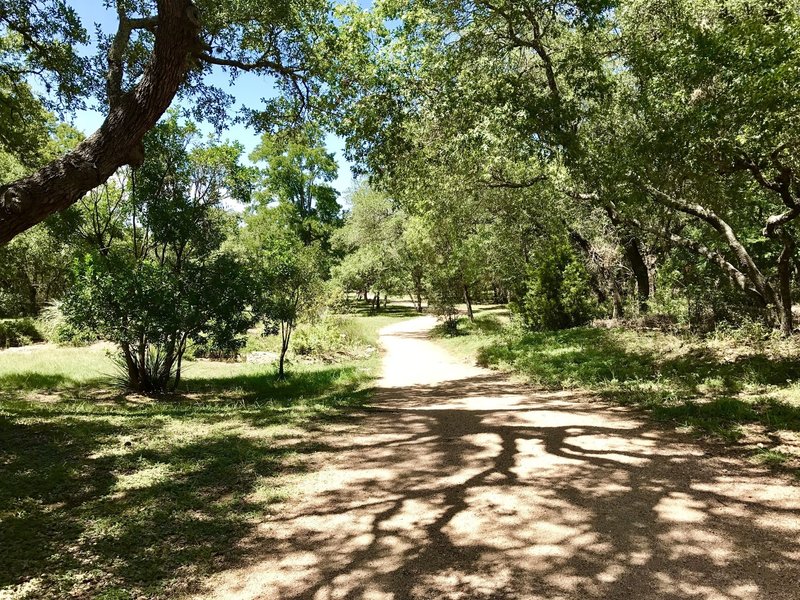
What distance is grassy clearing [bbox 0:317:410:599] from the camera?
3.05 metres

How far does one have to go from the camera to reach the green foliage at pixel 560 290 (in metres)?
17.2

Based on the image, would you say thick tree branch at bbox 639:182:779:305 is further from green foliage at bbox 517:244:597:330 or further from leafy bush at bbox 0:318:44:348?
leafy bush at bbox 0:318:44:348

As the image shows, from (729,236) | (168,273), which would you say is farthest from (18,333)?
(729,236)

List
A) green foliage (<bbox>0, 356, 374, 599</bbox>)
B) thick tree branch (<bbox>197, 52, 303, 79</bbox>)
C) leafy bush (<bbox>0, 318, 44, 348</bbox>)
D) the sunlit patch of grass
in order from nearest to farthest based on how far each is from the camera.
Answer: green foliage (<bbox>0, 356, 374, 599</bbox>)
the sunlit patch of grass
thick tree branch (<bbox>197, 52, 303, 79</bbox>)
leafy bush (<bbox>0, 318, 44, 348</bbox>)

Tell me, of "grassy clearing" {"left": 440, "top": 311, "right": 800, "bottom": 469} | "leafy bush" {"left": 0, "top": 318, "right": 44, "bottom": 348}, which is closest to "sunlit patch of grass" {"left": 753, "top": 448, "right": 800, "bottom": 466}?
"grassy clearing" {"left": 440, "top": 311, "right": 800, "bottom": 469}

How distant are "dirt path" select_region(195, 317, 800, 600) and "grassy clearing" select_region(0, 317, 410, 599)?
15.3 inches

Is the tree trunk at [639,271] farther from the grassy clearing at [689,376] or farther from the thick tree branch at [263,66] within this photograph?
the thick tree branch at [263,66]

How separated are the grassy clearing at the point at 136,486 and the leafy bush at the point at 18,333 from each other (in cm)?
1330

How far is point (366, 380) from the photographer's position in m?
12.5

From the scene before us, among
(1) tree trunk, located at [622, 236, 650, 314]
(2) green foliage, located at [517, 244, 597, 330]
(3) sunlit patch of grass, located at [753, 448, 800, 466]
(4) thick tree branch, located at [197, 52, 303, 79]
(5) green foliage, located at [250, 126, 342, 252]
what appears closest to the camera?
(3) sunlit patch of grass, located at [753, 448, 800, 466]

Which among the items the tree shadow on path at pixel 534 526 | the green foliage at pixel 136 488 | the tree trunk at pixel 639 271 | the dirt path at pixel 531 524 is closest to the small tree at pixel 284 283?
the green foliage at pixel 136 488

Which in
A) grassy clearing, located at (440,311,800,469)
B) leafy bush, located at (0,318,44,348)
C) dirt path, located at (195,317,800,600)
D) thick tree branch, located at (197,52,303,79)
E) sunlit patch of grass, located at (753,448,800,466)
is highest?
thick tree branch, located at (197,52,303,79)

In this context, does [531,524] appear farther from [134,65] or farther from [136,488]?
Answer: [134,65]

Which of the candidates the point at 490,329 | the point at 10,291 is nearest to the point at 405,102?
the point at 490,329
